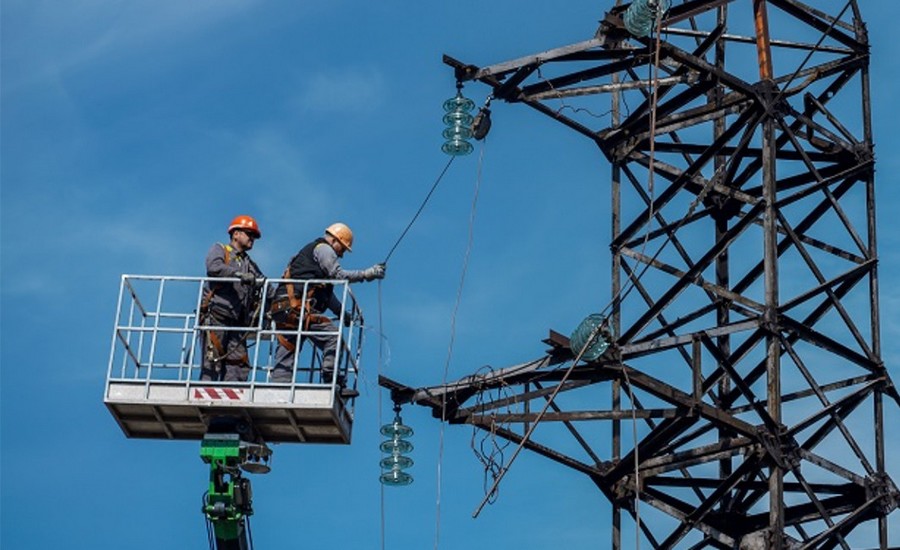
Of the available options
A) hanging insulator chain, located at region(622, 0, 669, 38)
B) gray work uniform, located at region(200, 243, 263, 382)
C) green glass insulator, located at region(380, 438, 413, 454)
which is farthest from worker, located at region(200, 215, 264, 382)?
hanging insulator chain, located at region(622, 0, 669, 38)

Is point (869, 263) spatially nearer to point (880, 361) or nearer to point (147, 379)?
point (880, 361)

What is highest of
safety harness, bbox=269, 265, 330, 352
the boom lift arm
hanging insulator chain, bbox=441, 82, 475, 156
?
hanging insulator chain, bbox=441, 82, 475, 156

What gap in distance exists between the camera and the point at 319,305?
33125mm

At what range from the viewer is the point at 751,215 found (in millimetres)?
33812

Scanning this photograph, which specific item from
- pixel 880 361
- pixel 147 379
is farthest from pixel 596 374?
pixel 147 379

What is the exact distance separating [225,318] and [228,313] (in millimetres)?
72

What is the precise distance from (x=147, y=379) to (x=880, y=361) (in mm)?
9513

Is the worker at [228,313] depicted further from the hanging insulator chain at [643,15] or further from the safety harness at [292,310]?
the hanging insulator chain at [643,15]

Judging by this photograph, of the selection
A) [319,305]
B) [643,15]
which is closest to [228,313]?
[319,305]

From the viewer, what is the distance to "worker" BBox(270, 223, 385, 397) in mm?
32406

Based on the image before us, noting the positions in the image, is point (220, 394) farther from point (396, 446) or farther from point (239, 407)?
point (396, 446)

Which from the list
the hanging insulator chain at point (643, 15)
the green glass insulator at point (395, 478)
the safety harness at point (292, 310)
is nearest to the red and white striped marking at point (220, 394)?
the safety harness at point (292, 310)

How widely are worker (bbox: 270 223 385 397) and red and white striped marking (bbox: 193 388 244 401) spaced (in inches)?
19.7

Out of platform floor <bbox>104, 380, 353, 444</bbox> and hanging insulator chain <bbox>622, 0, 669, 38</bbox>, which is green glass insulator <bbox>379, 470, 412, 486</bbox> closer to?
platform floor <bbox>104, 380, 353, 444</bbox>
